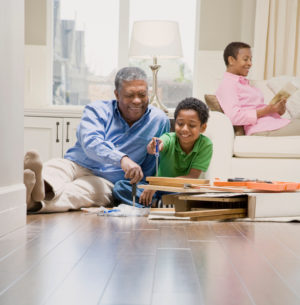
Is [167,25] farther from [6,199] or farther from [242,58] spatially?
[6,199]

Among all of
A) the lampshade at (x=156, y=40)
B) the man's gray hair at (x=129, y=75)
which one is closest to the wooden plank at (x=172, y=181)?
the man's gray hair at (x=129, y=75)

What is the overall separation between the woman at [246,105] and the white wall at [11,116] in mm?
1694

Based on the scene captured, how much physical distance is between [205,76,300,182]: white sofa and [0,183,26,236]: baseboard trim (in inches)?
50.6

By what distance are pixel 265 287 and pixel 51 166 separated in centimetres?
175

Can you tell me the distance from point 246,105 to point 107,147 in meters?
1.30

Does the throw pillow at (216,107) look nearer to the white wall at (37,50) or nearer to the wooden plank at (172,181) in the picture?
the wooden plank at (172,181)

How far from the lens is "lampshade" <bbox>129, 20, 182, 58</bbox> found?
3.98 meters

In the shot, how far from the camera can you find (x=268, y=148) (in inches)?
128

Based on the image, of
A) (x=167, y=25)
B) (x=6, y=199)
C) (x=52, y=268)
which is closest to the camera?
(x=52, y=268)

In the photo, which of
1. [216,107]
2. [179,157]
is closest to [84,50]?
[216,107]

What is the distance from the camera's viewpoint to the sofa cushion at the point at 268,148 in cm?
326

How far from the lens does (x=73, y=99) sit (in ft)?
17.4

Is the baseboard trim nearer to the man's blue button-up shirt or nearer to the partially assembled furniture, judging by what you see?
the partially assembled furniture

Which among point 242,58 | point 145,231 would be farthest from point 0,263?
point 242,58
